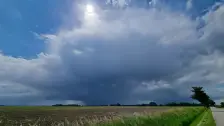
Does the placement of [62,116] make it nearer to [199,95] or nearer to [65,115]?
[65,115]

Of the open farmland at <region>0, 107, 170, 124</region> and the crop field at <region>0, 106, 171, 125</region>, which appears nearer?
the crop field at <region>0, 106, 171, 125</region>

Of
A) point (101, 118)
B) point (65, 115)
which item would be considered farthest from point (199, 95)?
point (101, 118)

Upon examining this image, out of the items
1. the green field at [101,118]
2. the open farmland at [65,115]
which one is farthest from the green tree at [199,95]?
the green field at [101,118]

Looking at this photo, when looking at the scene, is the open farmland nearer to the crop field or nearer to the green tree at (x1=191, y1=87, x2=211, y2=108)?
the crop field

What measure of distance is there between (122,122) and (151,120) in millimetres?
3334

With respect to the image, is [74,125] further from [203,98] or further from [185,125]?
[203,98]

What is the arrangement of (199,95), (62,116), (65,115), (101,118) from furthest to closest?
(199,95)
(65,115)
(62,116)
(101,118)

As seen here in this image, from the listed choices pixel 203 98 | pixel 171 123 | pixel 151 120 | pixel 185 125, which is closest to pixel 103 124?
pixel 151 120

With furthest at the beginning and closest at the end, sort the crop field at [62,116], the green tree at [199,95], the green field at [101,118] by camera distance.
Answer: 1. the green tree at [199,95]
2. the crop field at [62,116]
3. the green field at [101,118]

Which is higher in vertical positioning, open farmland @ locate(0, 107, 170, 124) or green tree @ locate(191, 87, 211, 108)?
green tree @ locate(191, 87, 211, 108)

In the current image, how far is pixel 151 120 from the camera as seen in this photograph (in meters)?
18.1

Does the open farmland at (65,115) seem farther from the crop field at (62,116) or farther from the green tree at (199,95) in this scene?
the green tree at (199,95)

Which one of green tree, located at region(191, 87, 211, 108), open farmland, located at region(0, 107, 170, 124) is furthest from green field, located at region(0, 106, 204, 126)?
green tree, located at region(191, 87, 211, 108)

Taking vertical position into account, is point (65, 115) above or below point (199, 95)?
below
